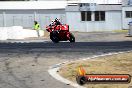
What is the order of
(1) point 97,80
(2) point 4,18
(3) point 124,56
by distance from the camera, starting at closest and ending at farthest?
(1) point 97,80, (3) point 124,56, (2) point 4,18

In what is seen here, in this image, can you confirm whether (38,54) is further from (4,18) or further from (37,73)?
(4,18)

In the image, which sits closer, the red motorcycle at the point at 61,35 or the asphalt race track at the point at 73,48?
the asphalt race track at the point at 73,48

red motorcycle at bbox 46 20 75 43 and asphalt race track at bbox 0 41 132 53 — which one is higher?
→ red motorcycle at bbox 46 20 75 43

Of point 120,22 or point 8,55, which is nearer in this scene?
point 8,55

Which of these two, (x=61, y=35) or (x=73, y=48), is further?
(x=61, y=35)

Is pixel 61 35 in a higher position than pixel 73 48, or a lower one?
higher

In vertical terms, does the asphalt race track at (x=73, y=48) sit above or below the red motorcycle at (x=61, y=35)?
below

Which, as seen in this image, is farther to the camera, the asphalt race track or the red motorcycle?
the red motorcycle

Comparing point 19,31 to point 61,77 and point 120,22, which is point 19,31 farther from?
point 61,77

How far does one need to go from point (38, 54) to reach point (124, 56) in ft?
16.0

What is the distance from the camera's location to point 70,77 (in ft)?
44.9

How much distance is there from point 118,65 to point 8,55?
7.44 meters

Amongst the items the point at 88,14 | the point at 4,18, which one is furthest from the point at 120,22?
the point at 4,18

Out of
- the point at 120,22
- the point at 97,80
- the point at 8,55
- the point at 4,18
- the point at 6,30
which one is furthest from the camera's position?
the point at 4,18
